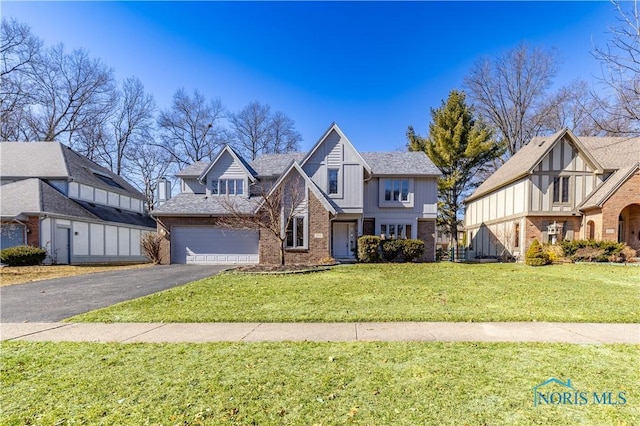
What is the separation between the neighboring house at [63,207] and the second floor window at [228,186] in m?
9.23

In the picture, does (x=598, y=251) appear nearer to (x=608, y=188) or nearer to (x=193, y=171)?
(x=608, y=188)

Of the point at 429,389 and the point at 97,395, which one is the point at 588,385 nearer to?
the point at 429,389

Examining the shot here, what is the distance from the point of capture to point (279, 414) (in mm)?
2932

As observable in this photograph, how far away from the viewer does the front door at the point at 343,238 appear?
784 inches

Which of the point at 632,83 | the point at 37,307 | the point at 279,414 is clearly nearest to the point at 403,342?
the point at 279,414

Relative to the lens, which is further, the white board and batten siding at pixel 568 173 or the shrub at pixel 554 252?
the white board and batten siding at pixel 568 173

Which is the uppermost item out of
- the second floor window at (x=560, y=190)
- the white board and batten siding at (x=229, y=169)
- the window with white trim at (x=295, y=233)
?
the white board and batten siding at (x=229, y=169)

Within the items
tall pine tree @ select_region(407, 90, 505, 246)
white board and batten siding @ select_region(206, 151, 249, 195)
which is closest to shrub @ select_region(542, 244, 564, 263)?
tall pine tree @ select_region(407, 90, 505, 246)

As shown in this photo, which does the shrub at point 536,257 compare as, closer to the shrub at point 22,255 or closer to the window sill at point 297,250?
the window sill at point 297,250

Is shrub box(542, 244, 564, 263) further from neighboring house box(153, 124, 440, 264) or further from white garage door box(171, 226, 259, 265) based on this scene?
white garage door box(171, 226, 259, 265)

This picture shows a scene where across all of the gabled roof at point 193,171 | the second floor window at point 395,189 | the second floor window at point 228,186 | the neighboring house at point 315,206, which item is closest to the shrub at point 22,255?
the neighboring house at point 315,206

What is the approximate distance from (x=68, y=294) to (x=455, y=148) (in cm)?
2854

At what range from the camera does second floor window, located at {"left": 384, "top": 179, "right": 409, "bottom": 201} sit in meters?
20.2

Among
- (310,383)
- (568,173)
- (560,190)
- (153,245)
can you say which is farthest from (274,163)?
(310,383)
